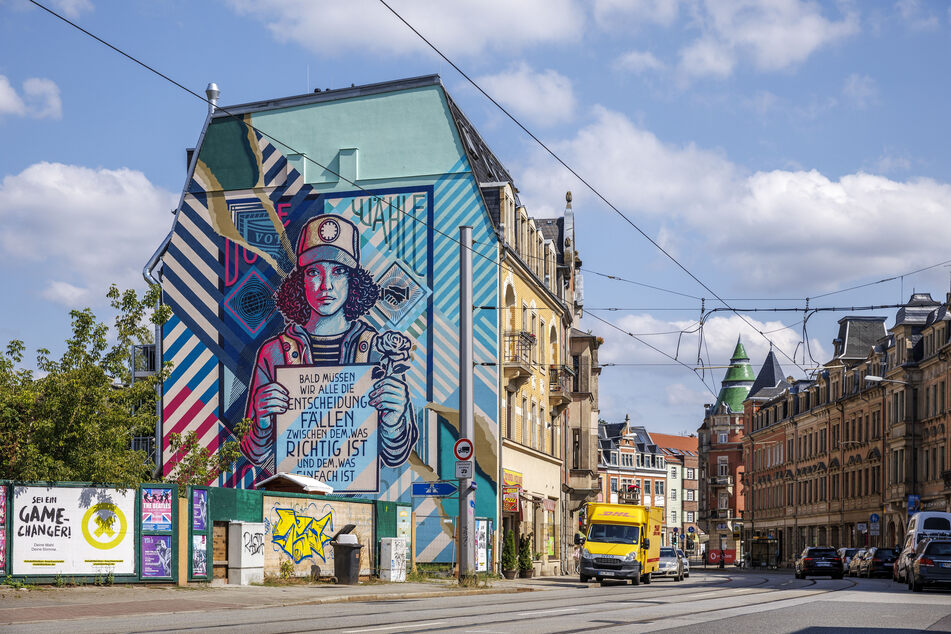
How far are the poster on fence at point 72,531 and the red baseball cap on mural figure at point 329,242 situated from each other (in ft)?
56.0

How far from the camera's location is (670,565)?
5028 cm

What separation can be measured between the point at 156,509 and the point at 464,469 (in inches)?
266

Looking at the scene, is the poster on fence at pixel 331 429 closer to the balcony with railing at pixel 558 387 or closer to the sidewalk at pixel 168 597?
the sidewalk at pixel 168 597

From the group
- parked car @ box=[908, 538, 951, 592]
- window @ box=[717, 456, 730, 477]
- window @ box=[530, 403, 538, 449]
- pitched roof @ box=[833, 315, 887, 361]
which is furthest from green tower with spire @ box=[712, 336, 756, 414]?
parked car @ box=[908, 538, 951, 592]

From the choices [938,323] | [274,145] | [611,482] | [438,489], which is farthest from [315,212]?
[611,482]

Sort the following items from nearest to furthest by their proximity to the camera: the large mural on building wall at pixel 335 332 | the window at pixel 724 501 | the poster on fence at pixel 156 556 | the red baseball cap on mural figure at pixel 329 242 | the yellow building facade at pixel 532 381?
1. the poster on fence at pixel 156 556
2. the large mural on building wall at pixel 335 332
3. the red baseball cap on mural figure at pixel 329 242
4. the yellow building facade at pixel 532 381
5. the window at pixel 724 501

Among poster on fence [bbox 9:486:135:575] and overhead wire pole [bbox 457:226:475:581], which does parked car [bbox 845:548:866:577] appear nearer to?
overhead wire pole [bbox 457:226:475:581]

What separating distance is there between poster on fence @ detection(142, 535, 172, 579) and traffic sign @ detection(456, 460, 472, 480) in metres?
6.46

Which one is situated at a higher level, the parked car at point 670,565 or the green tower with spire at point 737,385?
the green tower with spire at point 737,385

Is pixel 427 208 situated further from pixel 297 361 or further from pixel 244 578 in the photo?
pixel 244 578

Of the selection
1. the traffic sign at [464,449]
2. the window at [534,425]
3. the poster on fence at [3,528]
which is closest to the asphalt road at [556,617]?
the traffic sign at [464,449]

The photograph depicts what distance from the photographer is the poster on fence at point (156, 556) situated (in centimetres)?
2555

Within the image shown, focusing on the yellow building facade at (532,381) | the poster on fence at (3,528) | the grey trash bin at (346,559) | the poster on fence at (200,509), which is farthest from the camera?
the yellow building facade at (532,381)

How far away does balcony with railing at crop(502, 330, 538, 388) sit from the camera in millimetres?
42531
